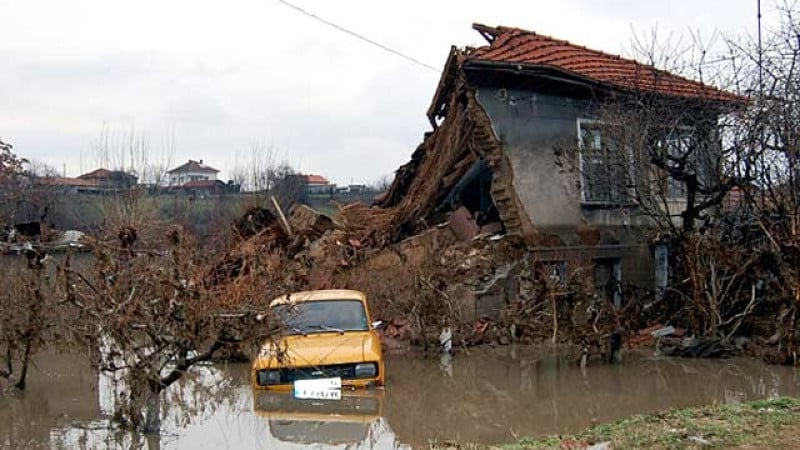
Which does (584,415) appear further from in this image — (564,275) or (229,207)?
(229,207)

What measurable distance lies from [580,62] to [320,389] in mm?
13449

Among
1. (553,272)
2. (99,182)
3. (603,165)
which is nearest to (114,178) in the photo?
(99,182)

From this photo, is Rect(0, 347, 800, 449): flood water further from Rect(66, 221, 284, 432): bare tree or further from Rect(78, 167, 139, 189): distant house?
Rect(78, 167, 139, 189): distant house

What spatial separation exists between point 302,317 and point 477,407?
9.69 feet

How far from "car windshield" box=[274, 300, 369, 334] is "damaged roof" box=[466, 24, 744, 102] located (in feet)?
27.1

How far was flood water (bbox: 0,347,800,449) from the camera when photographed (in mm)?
10141

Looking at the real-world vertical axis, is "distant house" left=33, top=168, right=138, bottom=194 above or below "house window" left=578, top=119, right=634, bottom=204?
above

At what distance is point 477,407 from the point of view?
12.3 m

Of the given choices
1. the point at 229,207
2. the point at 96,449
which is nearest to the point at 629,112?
the point at 96,449

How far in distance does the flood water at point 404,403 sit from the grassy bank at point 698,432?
4.85 ft

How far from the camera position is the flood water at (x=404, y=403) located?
1014 centimetres

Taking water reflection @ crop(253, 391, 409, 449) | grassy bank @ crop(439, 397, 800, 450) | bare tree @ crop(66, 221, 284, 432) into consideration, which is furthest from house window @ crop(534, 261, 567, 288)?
bare tree @ crop(66, 221, 284, 432)

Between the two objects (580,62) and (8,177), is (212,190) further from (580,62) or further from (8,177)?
(580,62)

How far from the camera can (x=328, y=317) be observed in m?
13.4
